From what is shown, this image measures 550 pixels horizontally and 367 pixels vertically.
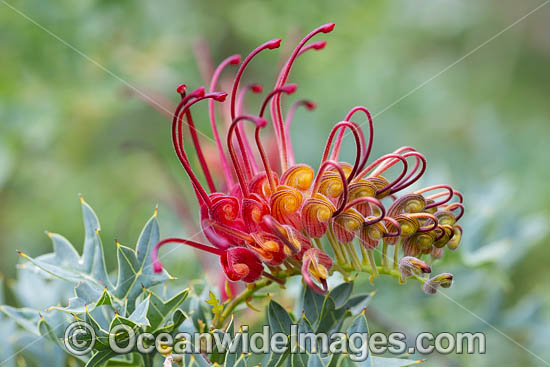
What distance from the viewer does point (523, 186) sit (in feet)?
6.10

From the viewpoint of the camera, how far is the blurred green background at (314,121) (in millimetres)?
1428

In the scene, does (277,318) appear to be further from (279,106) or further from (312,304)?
(279,106)

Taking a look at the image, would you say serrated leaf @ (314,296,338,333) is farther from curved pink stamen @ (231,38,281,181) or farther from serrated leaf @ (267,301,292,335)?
curved pink stamen @ (231,38,281,181)

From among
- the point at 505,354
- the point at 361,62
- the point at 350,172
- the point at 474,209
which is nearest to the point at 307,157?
the point at 361,62

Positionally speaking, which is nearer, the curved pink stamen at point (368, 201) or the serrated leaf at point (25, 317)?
the curved pink stamen at point (368, 201)

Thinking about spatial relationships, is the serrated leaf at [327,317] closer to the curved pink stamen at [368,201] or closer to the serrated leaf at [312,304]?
the serrated leaf at [312,304]

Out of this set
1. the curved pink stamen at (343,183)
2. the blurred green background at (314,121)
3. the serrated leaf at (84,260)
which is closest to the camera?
the curved pink stamen at (343,183)

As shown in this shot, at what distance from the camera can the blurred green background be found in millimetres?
1428

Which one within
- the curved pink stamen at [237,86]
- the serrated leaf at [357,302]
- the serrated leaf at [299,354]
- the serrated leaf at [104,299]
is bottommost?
the serrated leaf at [299,354]

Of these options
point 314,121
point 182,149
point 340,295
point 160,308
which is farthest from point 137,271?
point 314,121

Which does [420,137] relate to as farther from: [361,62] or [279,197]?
[279,197]

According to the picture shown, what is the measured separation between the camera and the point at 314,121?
7.01 ft

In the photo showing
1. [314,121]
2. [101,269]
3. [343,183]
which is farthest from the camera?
[314,121]

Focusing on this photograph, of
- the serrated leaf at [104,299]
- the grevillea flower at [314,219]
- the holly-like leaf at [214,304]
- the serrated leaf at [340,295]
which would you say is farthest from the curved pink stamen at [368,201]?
the serrated leaf at [104,299]
